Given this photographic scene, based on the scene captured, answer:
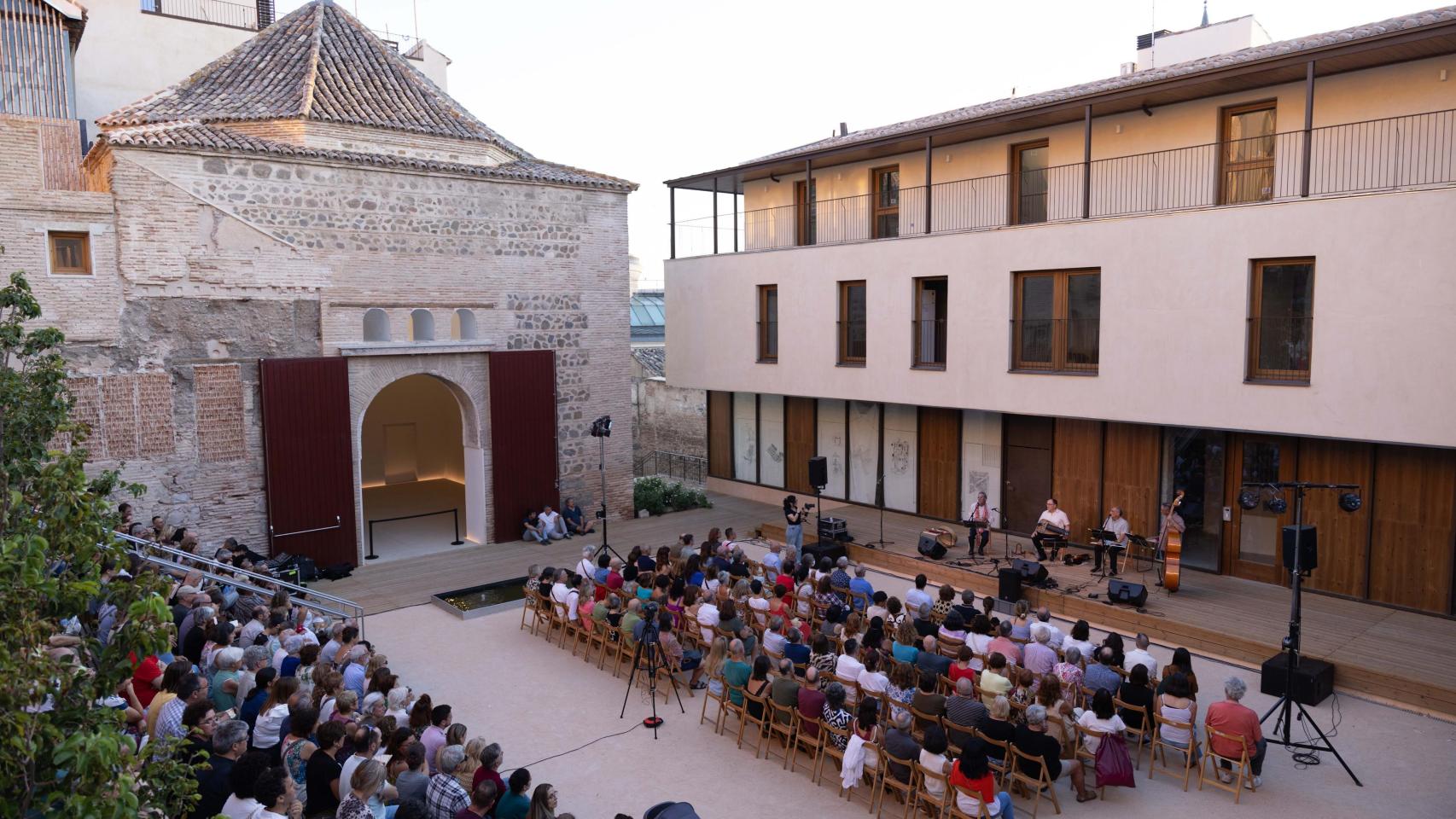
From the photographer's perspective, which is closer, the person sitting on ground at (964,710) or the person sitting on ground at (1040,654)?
the person sitting on ground at (964,710)

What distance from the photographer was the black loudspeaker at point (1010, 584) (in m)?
14.1

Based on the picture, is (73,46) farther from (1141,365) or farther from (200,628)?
(1141,365)

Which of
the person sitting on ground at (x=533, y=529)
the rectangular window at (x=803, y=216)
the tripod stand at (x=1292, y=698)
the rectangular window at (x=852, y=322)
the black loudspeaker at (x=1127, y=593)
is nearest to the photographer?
the tripod stand at (x=1292, y=698)

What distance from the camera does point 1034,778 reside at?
8344 mm

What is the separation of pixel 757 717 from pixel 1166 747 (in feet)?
13.8

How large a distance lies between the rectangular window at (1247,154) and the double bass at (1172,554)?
4992mm

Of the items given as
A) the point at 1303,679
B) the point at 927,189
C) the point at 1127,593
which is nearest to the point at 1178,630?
the point at 1127,593

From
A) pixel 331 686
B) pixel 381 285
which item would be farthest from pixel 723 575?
pixel 381 285

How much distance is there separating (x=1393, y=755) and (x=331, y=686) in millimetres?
10318

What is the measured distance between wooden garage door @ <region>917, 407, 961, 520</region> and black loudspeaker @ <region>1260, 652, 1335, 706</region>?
7996 mm

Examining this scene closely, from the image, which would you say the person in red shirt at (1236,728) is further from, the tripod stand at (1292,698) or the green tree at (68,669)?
the green tree at (68,669)

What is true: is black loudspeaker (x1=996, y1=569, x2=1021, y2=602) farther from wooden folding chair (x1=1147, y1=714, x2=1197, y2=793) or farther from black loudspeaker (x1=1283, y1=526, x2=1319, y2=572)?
wooden folding chair (x1=1147, y1=714, x2=1197, y2=793)

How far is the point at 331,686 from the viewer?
823cm

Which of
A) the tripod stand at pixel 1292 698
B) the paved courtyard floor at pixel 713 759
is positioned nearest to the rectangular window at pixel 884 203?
the paved courtyard floor at pixel 713 759
